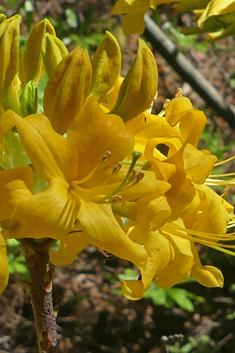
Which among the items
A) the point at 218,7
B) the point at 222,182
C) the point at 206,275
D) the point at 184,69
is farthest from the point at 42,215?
the point at 184,69

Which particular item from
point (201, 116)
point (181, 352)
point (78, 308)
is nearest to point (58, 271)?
point (78, 308)

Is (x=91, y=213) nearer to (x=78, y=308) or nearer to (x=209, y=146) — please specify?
(x=209, y=146)

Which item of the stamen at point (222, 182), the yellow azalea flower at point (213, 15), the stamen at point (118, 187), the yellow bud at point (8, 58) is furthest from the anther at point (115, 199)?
the yellow azalea flower at point (213, 15)

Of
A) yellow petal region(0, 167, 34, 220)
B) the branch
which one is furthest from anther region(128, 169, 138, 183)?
the branch

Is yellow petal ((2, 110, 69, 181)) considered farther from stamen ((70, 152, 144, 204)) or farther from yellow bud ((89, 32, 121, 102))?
yellow bud ((89, 32, 121, 102))

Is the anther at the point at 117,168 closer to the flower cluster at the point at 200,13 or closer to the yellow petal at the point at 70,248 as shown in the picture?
the yellow petal at the point at 70,248
